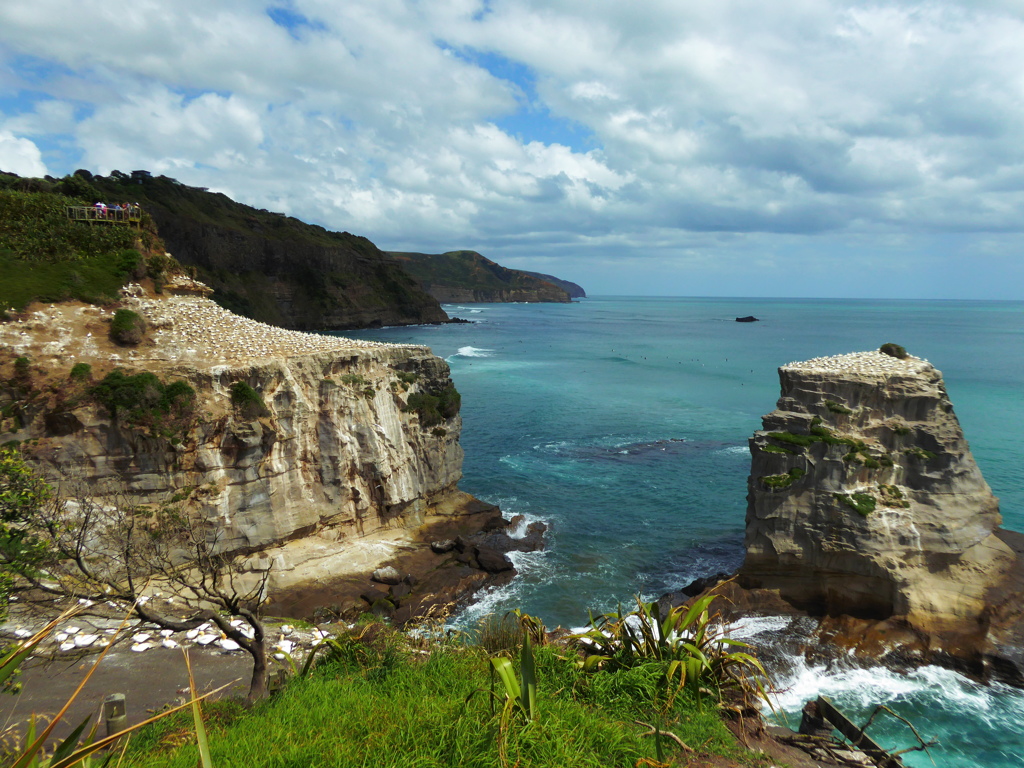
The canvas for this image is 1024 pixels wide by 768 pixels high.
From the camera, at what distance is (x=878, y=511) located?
18766mm

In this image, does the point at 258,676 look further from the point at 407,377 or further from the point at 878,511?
the point at 407,377

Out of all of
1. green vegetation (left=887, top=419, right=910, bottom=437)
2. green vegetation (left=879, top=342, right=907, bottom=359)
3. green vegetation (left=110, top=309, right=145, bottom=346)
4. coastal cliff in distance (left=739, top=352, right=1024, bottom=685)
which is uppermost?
green vegetation (left=110, top=309, right=145, bottom=346)

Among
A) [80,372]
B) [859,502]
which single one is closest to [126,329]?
[80,372]

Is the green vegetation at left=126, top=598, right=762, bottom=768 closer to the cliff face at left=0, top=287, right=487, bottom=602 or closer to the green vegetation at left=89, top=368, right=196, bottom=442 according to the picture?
the cliff face at left=0, top=287, right=487, bottom=602

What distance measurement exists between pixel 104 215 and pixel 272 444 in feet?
47.4

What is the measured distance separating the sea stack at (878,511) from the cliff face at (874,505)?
1.3 inches

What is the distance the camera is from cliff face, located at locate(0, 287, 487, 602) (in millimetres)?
17609

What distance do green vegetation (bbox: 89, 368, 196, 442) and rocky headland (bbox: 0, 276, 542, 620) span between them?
8 centimetres

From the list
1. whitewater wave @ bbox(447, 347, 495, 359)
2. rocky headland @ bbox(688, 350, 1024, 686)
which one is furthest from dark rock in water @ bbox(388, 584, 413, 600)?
whitewater wave @ bbox(447, 347, 495, 359)

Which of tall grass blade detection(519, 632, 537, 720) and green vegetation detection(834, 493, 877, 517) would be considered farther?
green vegetation detection(834, 493, 877, 517)

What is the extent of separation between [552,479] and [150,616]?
27.6m

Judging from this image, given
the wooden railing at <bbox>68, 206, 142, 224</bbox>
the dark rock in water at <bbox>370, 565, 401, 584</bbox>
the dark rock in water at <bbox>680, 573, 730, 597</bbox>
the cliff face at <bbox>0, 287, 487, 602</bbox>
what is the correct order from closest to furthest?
1. the cliff face at <bbox>0, 287, 487, 602</bbox>
2. the dark rock in water at <bbox>680, 573, 730, 597</bbox>
3. the dark rock in water at <bbox>370, 565, 401, 584</bbox>
4. the wooden railing at <bbox>68, 206, 142, 224</bbox>

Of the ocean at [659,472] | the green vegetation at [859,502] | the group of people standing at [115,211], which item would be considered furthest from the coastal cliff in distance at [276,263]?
the green vegetation at [859,502]

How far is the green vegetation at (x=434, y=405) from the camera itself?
26719mm
